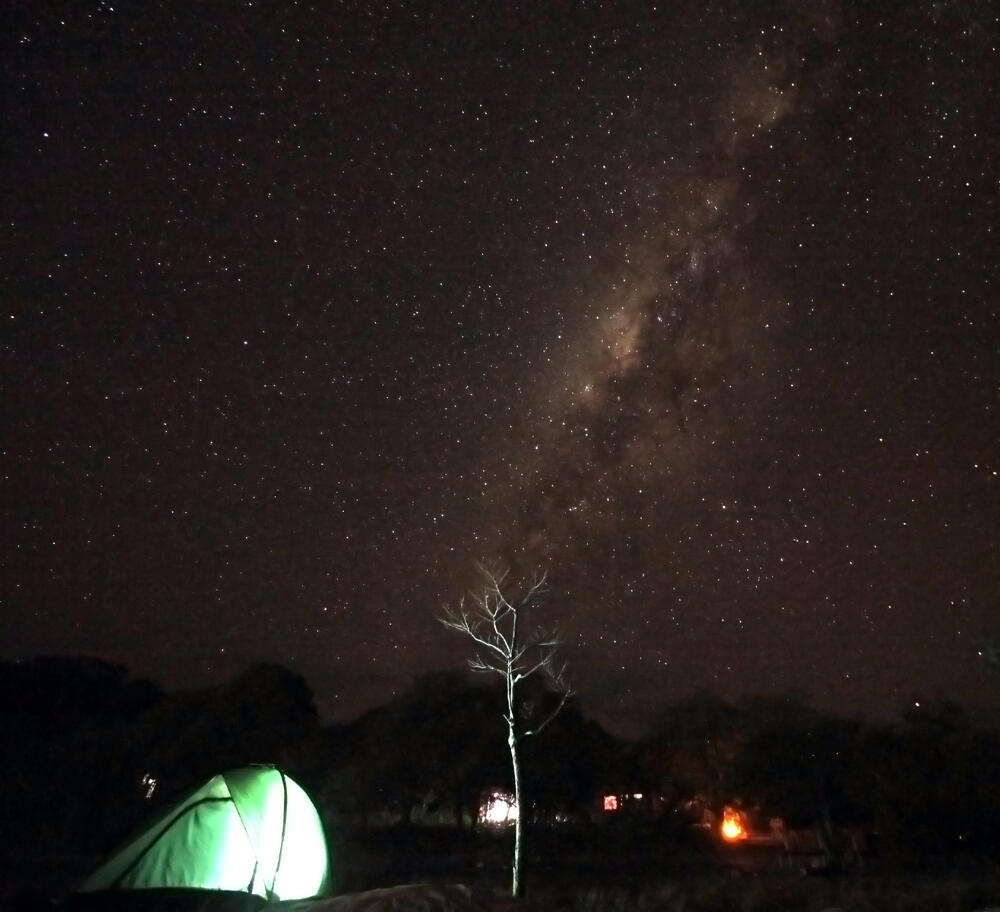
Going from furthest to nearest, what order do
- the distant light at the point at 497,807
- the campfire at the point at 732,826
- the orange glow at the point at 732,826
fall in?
the orange glow at the point at 732,826 < the campfire at the point at 732,826 < the distant light at the point at 497,807

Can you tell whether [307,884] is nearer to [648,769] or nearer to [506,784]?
[506,784]

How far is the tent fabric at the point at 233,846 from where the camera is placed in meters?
14.9

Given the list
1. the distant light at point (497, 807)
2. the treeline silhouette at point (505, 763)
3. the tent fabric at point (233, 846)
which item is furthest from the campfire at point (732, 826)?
the tent fabric at point (233, 846)

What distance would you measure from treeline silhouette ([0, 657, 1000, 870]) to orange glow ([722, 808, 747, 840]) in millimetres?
2247

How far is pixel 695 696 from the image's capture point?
43.2m

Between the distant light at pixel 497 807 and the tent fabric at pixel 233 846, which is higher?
the distant light at pixel 497 807

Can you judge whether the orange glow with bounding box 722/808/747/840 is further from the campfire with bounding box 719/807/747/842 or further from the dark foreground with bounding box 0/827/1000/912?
the dark foreground with bounding box 0/827/1000/912

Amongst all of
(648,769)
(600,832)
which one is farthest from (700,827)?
(600,832)

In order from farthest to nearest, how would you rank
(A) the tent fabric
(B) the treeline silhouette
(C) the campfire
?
(C) the campfire < (B) the treeline silhouette < (A) the tent fabric

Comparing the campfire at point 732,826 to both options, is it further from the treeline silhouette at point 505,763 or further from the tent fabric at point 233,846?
the tent fabric at point 233,846

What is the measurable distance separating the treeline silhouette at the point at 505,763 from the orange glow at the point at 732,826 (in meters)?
2.25

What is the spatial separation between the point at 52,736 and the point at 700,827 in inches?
1061

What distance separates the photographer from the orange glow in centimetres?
4287

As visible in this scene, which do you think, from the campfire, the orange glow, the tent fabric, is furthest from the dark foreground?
the orange glow
